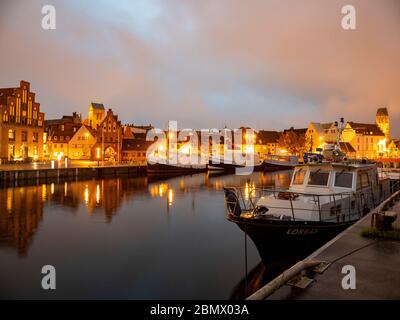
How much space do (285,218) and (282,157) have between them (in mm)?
104557

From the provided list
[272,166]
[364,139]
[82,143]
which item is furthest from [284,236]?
[364,139]

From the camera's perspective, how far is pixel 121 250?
18938 millimetres

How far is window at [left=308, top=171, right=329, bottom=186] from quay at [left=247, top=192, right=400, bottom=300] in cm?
573

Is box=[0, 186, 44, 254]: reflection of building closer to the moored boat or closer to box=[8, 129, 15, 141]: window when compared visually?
box=[8, 129, 15, 141]: window

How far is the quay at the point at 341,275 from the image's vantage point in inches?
291

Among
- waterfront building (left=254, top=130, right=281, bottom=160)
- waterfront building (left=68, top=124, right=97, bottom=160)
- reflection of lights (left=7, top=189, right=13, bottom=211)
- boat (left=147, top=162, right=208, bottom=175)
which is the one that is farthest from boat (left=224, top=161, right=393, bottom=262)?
waterfront building (left=254, top=130, right=281, bottom=160)

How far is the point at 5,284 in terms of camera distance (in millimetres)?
13594

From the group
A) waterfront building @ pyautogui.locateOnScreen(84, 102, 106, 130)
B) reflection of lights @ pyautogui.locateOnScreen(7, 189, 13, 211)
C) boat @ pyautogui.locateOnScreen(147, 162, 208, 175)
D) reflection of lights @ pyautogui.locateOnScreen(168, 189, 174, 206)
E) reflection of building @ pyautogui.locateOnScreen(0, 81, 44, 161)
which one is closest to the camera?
reflection of lights @ pyautogui.locateOnScreen(7, 189, 13, 211)

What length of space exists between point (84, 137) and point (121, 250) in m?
84.4

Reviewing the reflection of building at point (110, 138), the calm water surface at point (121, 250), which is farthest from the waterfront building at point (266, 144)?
the calm water surface at point (121, 250)

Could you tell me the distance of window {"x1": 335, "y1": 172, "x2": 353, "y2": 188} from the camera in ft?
55.9

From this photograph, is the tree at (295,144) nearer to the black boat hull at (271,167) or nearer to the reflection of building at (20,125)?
the black boat hull at (271,167)
